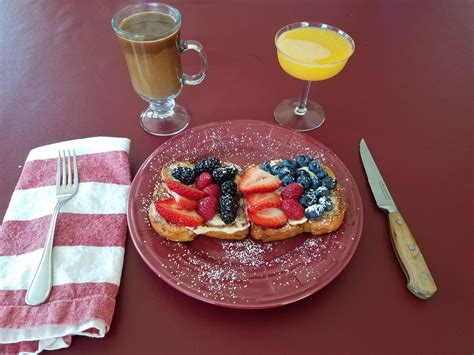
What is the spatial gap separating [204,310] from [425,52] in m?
1.38

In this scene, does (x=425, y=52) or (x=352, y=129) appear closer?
(x=352, y=129)

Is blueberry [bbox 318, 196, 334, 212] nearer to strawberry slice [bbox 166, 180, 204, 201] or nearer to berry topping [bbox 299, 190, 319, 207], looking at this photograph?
berry topping [bbox 299, 190, 319, 207]

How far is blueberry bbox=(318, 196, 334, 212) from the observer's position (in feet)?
3.28

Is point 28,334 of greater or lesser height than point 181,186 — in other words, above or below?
below

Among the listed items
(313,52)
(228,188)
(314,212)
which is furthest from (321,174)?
(313,52)

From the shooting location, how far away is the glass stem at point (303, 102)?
135 cm

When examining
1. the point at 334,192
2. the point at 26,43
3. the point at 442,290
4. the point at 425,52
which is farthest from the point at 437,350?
the point at 26,43

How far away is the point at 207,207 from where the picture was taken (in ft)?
3.25

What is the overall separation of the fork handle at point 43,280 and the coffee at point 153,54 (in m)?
0.54

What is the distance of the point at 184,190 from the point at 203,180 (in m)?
0.06

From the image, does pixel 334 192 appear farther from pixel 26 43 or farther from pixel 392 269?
pixel 26 43

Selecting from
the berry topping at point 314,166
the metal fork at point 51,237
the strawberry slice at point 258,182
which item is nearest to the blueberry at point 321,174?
the berry topping at point 314,166

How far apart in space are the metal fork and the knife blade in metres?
0.85

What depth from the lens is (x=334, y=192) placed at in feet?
3.51
